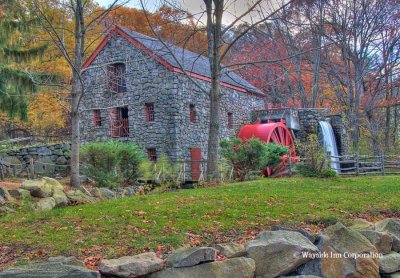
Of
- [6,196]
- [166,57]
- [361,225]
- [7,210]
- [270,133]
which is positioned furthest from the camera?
[270,133]

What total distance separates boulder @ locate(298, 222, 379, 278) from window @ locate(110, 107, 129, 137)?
45.7ft

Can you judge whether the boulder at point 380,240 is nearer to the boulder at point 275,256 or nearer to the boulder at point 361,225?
the boulder at point 361,225

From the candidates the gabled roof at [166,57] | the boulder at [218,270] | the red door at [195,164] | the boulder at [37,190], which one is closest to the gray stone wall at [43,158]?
the red door at [195,164]

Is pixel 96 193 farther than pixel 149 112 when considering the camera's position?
No

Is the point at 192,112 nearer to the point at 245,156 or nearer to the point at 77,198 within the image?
the point at 245,156

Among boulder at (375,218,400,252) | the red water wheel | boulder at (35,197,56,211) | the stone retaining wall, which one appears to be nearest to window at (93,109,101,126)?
the red water wheel

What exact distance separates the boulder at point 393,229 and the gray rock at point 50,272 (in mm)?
3744

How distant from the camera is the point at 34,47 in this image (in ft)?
48.0

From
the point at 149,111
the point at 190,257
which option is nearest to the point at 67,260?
the point at 190,257

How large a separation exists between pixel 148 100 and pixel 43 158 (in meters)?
4.82

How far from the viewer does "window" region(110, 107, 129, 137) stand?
57.8 ft

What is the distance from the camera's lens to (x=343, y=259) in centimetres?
427

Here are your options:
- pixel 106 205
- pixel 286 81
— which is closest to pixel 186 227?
pixel 106 205

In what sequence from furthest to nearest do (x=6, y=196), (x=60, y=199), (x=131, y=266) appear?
(x=6, y=196) → (x=60, y=199) → (x=131, y=266)
